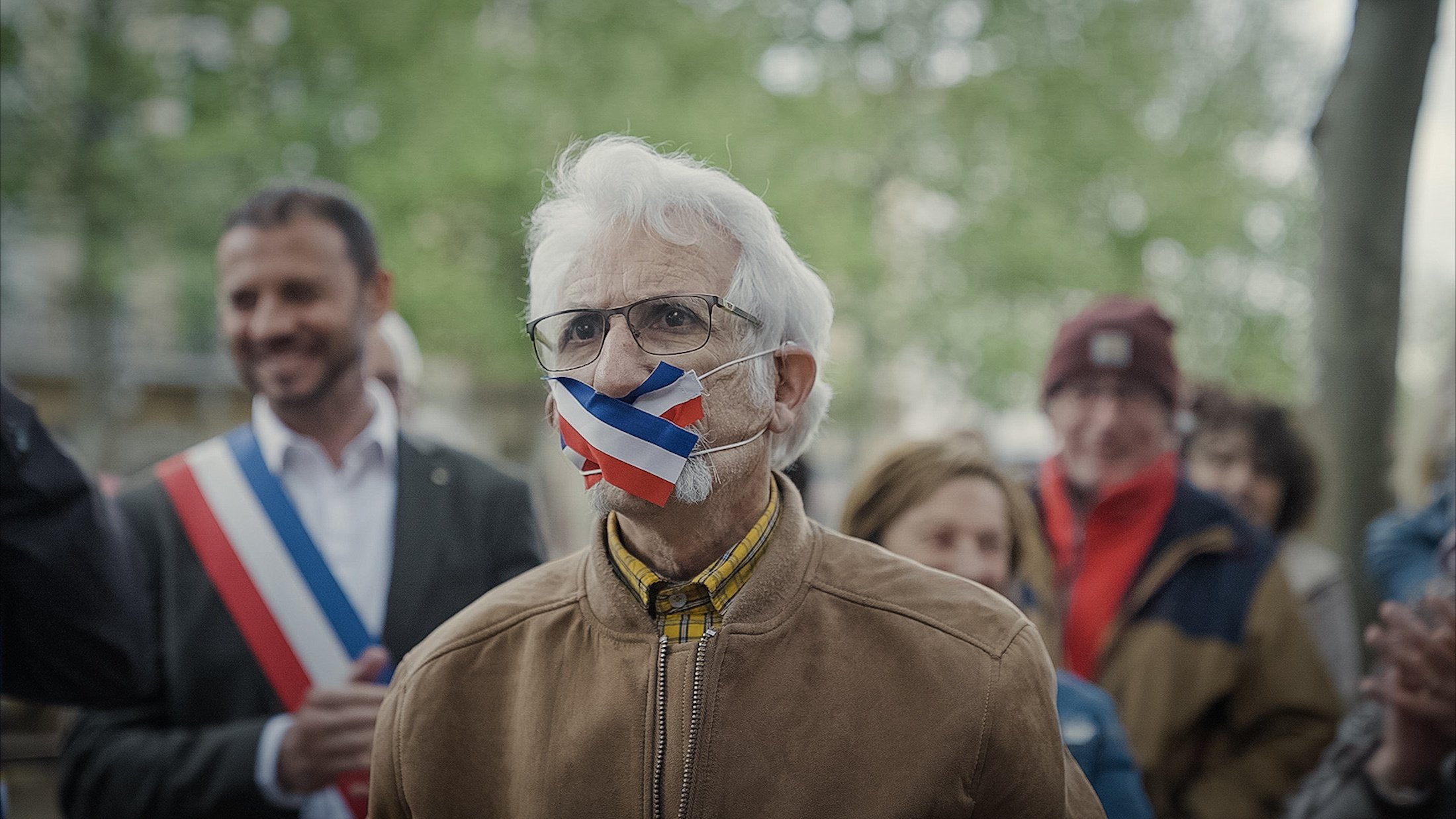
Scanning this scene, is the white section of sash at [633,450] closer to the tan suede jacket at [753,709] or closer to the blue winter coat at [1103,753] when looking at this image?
the tan suede jacket at [753,709]

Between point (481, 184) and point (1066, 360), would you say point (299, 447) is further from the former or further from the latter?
point (481, 184)

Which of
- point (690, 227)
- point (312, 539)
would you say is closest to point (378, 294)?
point (312, 539)

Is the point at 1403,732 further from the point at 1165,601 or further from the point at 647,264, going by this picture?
the point at 647,264

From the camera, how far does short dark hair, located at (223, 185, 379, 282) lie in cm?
348

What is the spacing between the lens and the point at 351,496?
3.49 metres

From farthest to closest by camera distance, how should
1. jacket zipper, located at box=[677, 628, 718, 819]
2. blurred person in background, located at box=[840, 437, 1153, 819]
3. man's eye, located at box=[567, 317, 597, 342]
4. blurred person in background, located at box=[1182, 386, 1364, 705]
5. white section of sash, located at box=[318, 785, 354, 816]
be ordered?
blurred person in background, located at box=[1182, 386, 1364, 705] < white section of sash, located at box=[318, 785, 354, 816] < blurred person in background, located at box=[840, 437, 1153, 819] < man's eye, located at box=[567, 317, 597, 342] < jacket zipper, located at box=[677, 628, 718, 819]

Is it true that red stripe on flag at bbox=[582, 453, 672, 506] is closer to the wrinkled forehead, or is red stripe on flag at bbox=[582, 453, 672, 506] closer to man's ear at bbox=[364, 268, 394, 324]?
the wrinkled forehead

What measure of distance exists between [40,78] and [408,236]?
3700 millimetres

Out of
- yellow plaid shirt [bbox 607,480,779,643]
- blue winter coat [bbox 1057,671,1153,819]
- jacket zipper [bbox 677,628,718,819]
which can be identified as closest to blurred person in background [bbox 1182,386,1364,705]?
blue winter coat [bbox 1057,671,1153,819]

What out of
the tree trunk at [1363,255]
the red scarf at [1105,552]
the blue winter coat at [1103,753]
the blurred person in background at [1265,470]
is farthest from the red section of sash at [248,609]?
the tree trunk at [1363,255]

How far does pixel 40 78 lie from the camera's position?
12.1m

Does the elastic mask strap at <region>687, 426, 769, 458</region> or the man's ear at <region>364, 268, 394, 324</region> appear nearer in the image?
the elastic mask strap at <region>687, 426, 769, 458</region>

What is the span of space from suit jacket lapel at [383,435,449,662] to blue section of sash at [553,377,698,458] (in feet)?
4.56

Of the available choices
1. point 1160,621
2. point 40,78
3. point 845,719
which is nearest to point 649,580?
point 845,719
